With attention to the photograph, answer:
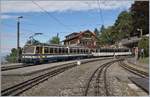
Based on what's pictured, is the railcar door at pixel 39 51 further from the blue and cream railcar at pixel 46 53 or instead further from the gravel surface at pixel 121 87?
the gravel surface at pixel 121 87

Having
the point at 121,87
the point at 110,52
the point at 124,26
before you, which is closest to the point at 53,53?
the point at 121,87

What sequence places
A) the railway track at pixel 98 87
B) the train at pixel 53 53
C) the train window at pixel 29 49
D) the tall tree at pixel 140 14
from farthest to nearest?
the tall tree at pixel 140 14 → the train window at pixel 29 49 → the train at pixel 53 53 → the railway track at pixel 98 87

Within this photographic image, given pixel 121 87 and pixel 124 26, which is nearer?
pixel 121 87

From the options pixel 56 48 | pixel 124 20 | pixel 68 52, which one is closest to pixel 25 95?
pixel 56 48

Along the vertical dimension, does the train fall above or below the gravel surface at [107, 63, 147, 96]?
above

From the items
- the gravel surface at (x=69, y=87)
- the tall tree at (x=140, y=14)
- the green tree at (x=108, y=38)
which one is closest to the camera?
the gravel surface at (x=69, y=87)

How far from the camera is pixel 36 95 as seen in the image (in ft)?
50.9

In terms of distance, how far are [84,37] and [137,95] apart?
121m

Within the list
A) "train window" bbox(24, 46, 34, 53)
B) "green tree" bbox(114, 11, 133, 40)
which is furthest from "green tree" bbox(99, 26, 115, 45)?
"train window" bbox(24, 46, 34, 53)

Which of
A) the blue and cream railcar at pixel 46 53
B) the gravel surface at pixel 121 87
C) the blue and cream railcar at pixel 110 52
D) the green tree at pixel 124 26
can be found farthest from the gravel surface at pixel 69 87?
the green tree at pixel 124 26

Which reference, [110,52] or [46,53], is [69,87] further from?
[110,52]

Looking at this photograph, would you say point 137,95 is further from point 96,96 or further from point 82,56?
point 82,56

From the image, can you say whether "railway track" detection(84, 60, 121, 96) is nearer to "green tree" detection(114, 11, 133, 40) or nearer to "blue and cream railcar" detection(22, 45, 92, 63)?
"blue and cream railcar" detection(22, 45, 92, 63)

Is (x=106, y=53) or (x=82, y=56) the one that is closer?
(x=82, y=56)
